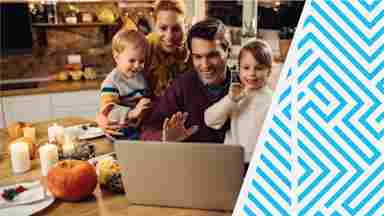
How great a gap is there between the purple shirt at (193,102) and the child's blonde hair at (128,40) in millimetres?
136

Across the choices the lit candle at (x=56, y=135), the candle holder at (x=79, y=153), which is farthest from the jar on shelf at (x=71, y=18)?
the candle holder at (x=79, y=153)

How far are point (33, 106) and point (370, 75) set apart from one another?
8.77 ft

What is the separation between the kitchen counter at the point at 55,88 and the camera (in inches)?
107

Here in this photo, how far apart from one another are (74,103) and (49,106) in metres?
0.18

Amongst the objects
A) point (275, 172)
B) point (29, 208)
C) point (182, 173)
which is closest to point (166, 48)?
point (182, 173)

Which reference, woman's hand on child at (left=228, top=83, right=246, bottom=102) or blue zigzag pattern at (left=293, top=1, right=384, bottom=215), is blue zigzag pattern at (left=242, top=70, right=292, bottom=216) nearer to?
blue zigzag pattern at (left=293, top=1, right=384, bottom=215)

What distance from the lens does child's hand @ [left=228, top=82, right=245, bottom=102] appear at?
3.04ft

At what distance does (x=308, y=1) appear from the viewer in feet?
1.41

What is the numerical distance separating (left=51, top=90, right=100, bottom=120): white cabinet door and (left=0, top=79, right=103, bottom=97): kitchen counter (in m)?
0.03

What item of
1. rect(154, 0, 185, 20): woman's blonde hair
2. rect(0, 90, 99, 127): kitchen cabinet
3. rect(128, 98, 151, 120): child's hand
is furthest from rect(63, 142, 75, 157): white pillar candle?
rect(0, 90, 99, 127): kitchen cabinet

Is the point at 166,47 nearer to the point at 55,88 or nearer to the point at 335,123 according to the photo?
the point at 335,123

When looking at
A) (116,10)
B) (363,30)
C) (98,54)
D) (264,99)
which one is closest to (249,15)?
(116,10)

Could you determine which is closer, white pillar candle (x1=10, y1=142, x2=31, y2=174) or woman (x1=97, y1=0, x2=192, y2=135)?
woman (x1=97, y1=0, x2=192, y2=135)

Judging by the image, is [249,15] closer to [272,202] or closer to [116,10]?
[116,10]
